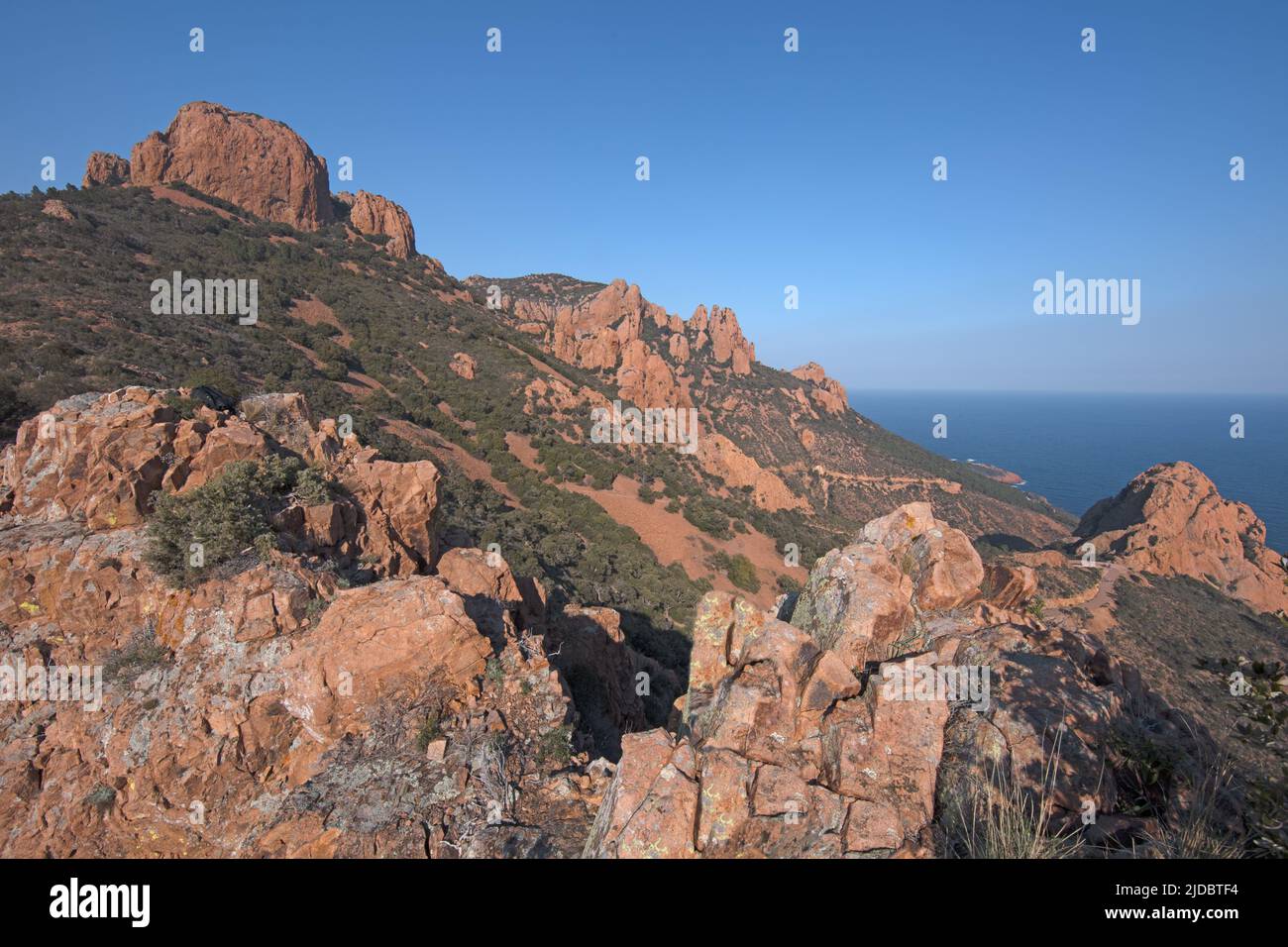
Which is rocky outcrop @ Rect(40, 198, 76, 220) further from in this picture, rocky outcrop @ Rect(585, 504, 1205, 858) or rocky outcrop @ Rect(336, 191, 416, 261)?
rocky outcrop @ Rect(585, 504, 1205, 858)

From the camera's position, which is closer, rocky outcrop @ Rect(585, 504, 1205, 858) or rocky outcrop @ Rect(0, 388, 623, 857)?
rocky outcrop @ Rect(585, 504, 1205, 858)

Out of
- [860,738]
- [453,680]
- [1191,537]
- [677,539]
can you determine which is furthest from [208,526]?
[1191,537]

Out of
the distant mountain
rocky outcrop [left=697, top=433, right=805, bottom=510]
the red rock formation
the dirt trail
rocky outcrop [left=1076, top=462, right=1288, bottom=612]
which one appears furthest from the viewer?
the red rock formation

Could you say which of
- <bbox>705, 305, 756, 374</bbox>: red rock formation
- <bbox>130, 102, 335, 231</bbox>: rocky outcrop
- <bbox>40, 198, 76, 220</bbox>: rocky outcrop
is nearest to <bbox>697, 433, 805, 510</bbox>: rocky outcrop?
<bbox>705, 305, 756, 374</bbox>: red rock formation

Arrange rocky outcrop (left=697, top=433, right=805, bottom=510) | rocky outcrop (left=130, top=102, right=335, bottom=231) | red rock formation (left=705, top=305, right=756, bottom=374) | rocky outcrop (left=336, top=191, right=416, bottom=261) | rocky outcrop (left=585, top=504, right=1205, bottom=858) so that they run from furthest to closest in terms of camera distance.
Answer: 1. red rock formation (left=705, top=305, right=756, bottom=374)
2. rocky outcrop (left=336, top=191, right=416, bottom=261)
3. rocky outcrop (left=130, top=102, right=335, bottom=231)
4. rocky outcrop (left=697, top=433, right=805, bottom=510)
5. rocky outcrop (left=585, top=504, right=1205, bottom=858)

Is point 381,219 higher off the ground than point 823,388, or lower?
higher

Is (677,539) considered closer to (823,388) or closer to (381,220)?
(381,220)
